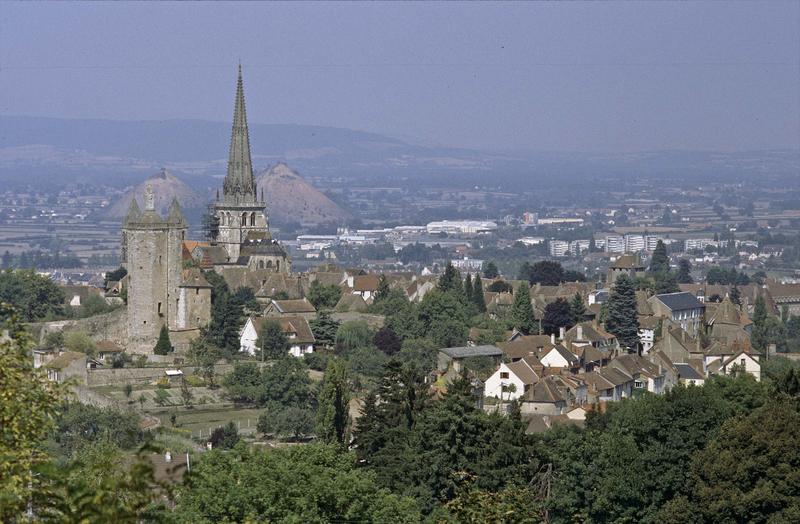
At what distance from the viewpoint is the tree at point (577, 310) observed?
57.3 meters

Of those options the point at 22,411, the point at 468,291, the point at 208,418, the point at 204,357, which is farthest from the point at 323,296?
the point at 22,411

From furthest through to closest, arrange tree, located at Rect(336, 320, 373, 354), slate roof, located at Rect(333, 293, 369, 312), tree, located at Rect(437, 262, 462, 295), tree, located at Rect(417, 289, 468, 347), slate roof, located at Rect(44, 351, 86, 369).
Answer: tree, located at Rect(437, 262, 462, 295) < slate roof, located at Rect(333, 293, 369, 312) < tree, located at Rect(417, 289, 468, 347) < tree, located at Rect(336, 320, 373, 354) < slate roof, located at Rect(44, 351, 86, 369)

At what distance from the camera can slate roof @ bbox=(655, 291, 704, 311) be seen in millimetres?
60688

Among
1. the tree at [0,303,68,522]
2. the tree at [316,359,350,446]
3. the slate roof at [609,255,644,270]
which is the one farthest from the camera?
the slate roof at [609,255,644,270]

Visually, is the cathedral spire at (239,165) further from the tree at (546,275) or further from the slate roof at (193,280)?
the slate roof at (193,280)

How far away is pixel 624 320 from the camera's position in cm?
5588

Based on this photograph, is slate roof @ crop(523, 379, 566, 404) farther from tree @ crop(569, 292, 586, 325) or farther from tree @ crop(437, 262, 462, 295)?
tree @ crop(437, 262, 462, 295)

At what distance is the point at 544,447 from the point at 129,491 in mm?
18475

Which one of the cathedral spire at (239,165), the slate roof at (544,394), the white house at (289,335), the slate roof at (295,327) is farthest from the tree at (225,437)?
the cathedral spire at (239,165)

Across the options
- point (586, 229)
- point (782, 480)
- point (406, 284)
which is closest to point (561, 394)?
point (782, 480)

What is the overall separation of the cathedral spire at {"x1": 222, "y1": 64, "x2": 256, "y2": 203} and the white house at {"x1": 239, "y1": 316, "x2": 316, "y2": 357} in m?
28.3

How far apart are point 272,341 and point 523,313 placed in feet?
35.4

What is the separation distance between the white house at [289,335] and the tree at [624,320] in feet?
35.3

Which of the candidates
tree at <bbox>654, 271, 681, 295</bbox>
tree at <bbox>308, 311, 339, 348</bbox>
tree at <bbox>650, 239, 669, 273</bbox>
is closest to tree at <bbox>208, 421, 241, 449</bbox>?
tree at <bbox>308, 311, 339, 348</bbox>
